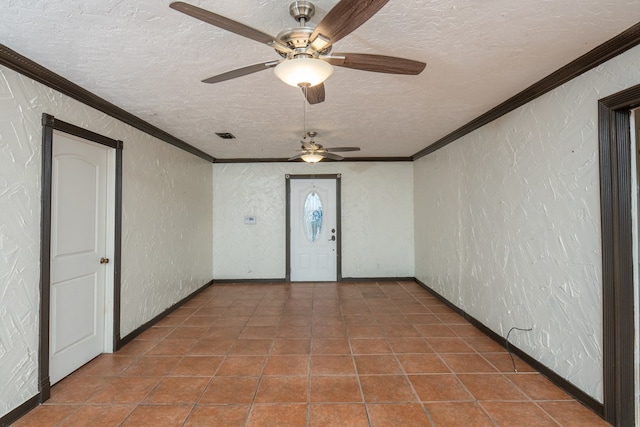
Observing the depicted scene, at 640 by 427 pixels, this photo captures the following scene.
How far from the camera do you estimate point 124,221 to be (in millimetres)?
3240

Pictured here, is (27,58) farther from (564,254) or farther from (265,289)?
(265,289)

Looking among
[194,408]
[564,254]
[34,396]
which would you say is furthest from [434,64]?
[34,396]

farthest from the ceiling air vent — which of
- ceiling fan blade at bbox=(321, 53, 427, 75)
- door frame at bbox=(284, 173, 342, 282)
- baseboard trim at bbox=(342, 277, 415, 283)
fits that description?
baseboard trim at bbox=(342, 277, 415, 283)

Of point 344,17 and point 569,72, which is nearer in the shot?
point 344,17

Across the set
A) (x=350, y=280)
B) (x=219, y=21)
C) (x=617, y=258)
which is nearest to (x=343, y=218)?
(x=350, y=280)

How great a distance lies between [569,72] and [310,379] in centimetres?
295

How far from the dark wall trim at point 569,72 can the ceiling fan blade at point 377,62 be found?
1.24m

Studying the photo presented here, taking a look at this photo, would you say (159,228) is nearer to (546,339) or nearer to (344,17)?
(344,17)

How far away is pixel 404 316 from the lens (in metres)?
4.08

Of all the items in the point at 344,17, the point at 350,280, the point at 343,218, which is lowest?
the point at 350,280

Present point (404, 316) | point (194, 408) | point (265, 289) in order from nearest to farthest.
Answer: point (194, 408) → point (404, 316) → point (265, 289)

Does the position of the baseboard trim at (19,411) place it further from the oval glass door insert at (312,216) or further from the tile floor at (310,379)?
the oval glass door insert at (312,216)

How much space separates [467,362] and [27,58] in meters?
4.00

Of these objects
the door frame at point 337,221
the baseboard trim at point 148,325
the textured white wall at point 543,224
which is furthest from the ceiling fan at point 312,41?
the door frame at point 337,221
